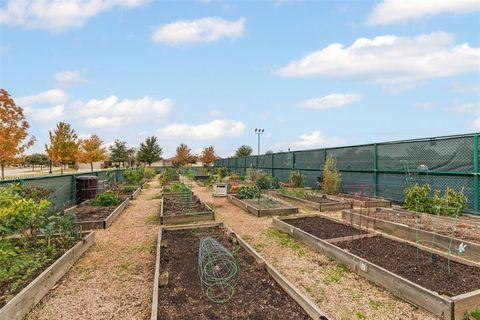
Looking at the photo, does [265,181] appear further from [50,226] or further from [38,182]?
[50,226]

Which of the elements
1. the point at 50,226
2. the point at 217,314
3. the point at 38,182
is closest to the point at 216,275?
the point at 217,314

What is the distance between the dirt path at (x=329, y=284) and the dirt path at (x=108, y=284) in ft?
6.53

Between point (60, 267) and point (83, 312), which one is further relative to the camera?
point (60, 267)

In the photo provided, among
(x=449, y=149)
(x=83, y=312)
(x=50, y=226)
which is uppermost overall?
(x=449, y=149)

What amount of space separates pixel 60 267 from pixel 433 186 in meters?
9.65

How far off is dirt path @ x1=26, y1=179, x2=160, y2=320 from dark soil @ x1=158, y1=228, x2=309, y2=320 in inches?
11.0

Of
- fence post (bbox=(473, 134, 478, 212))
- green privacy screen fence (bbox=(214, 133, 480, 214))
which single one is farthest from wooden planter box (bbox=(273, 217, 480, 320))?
green privacy screen fence (bbox=(214, 133, 480, 214))

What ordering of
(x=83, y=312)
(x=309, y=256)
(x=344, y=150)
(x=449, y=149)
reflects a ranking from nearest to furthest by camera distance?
(x=83, y=312), (x=309, y=256), (x=449, y=149), (x=344, y=150)

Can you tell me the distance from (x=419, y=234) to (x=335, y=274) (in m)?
2.56

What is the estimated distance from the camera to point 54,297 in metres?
3.53

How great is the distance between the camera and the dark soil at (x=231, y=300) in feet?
9.68

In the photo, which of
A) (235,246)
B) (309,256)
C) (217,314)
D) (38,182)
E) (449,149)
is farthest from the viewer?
(449,149)

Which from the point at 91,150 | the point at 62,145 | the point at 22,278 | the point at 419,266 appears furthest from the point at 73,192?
the point at 91,150

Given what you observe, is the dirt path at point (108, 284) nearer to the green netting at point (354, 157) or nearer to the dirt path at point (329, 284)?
the dirt path at point (329, 284)
